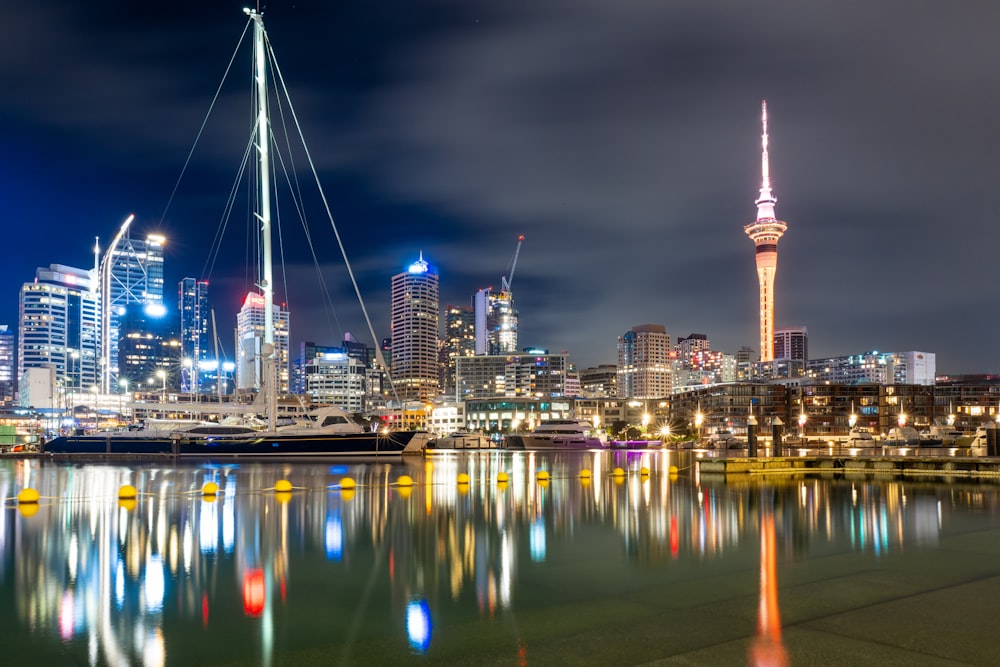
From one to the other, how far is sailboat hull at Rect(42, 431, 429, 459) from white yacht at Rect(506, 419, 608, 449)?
157ft

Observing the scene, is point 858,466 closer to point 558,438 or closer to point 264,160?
point 264,160

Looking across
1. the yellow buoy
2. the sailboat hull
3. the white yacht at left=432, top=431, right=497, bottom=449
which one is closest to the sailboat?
the sailboat hull

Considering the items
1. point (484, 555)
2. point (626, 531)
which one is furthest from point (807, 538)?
point (484, 555)

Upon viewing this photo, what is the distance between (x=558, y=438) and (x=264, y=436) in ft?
217

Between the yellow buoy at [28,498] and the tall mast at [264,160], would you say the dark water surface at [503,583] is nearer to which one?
the yellow buoy at [28,498]

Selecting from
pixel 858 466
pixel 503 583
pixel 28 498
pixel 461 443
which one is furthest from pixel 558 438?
pixel 503 583

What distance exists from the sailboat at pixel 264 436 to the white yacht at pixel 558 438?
155 feet

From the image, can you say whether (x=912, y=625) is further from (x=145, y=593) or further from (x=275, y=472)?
(x=275, y=472)

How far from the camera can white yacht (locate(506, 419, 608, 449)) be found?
136875 millimetres

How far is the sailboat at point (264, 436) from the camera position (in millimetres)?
73062

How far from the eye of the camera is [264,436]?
80.8 meters

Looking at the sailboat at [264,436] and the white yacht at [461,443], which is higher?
the sailboat at [264,436]

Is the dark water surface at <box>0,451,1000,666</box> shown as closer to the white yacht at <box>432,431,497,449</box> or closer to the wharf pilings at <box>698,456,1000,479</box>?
the wharf pilings at <box>698,456,1000,479</box>

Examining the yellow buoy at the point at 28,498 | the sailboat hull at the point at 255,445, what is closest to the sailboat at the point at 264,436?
the sailboat hull at the point at 255,445
